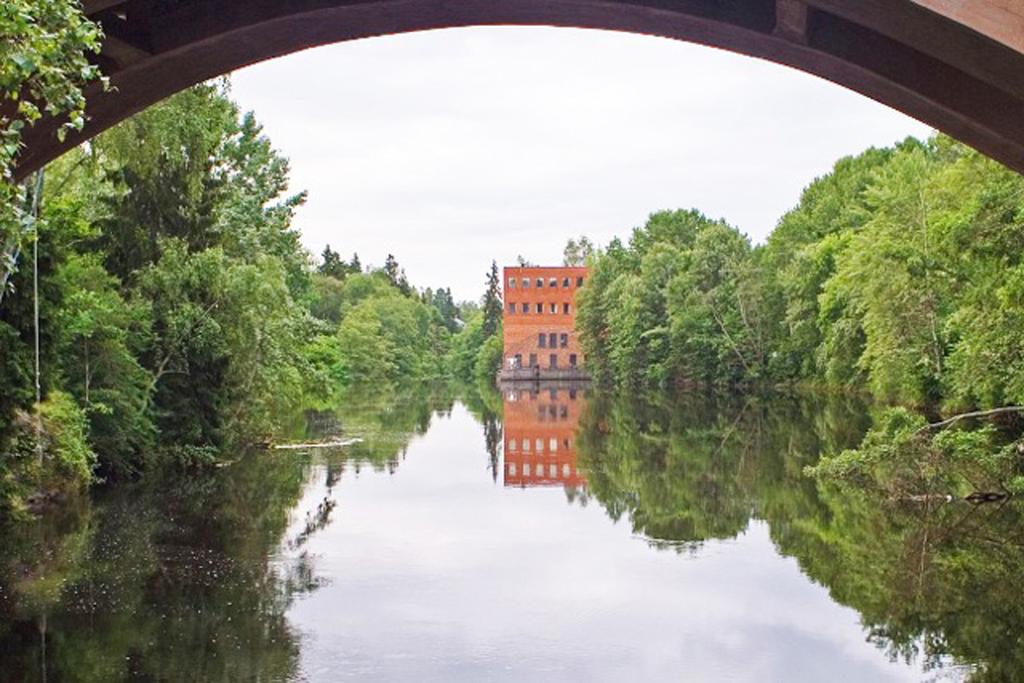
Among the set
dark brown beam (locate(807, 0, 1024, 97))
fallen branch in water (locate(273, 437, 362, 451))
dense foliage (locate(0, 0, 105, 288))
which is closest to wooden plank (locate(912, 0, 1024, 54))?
dark brown beam (locate(807, 0, 1024, 97))

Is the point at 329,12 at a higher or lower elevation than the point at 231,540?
higher

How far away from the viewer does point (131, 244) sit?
1052 inches

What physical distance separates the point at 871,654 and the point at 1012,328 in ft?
36.2

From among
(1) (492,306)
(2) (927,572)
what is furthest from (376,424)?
(1) (492,306)

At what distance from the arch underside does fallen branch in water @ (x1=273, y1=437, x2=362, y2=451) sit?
88.1ft

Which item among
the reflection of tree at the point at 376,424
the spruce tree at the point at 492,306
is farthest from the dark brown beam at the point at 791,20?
the spruce tree at the point at 492,306

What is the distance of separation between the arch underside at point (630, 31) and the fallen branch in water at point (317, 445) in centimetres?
2684

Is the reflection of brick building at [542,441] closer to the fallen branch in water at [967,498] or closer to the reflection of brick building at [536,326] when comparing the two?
the fallen branch in water at [967,498]

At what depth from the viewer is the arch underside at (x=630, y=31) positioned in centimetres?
648

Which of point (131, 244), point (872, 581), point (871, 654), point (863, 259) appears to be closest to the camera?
point (871, 654)

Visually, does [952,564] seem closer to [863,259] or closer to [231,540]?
[231,540]

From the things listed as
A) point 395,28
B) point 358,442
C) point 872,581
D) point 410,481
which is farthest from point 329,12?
point 358,442

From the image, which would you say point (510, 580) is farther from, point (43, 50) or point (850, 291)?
point (850, 291)

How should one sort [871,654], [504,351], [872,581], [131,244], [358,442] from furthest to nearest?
[504,351], [358,442], [131,244], [872,581], [871,654]
